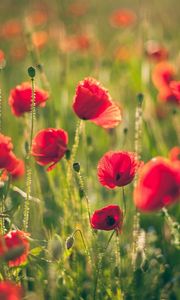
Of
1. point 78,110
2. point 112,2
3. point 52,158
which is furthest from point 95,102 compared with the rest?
point 112,2

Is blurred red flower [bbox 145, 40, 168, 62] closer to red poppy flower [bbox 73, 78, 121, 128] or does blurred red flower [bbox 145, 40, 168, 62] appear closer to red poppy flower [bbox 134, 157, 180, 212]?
red poppy flower [bbox 73, 78, 121, 128]

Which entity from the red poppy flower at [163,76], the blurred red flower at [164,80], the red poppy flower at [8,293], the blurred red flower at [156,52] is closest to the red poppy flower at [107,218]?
the red poppy flower at [8,293]

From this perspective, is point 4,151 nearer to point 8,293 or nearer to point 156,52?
point 8,293

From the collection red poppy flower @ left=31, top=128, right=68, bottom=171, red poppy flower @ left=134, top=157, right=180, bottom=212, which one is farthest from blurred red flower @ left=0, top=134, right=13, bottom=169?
red poppy flower @ left=134, top=157, right=180, bottom=212

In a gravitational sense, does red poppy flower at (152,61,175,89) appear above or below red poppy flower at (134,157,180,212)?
above

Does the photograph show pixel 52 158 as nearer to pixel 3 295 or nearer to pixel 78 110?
pixel 78 110

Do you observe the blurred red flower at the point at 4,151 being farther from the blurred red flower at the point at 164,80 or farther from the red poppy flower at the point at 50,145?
the blurred red flower at the point at 164,80
